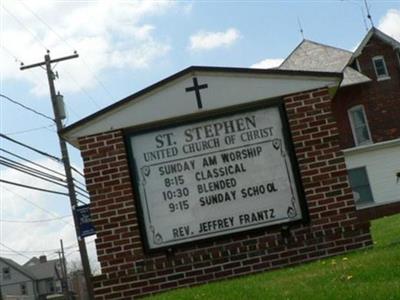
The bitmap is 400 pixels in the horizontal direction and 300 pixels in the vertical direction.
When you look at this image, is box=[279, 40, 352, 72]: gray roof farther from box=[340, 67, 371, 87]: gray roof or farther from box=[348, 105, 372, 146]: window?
box=[348, 105, 372, 146]: window

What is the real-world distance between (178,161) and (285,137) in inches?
66.2

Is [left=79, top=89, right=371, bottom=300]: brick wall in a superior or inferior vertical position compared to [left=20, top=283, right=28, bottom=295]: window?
inferior

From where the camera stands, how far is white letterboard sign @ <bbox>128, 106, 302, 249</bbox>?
10320 mm

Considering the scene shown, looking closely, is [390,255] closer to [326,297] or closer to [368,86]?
[326,297]

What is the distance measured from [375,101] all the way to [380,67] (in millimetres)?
2054

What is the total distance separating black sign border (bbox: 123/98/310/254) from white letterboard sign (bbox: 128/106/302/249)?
1.4 inches

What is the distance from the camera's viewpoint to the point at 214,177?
10422 mm

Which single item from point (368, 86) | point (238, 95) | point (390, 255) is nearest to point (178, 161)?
point (238, 95)

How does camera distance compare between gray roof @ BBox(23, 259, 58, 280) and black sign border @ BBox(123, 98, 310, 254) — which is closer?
black sign border @ BBox(123, 98, 310, 254)

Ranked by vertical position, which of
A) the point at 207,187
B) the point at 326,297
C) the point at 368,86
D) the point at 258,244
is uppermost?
the point at 368,86

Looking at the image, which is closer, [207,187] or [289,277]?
[289,277]

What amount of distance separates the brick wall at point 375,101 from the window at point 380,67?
165mm

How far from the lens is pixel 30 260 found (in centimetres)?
10200

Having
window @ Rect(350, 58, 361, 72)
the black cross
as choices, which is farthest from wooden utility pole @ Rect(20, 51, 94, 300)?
window @ Rect(350, 58, 361, 72)
